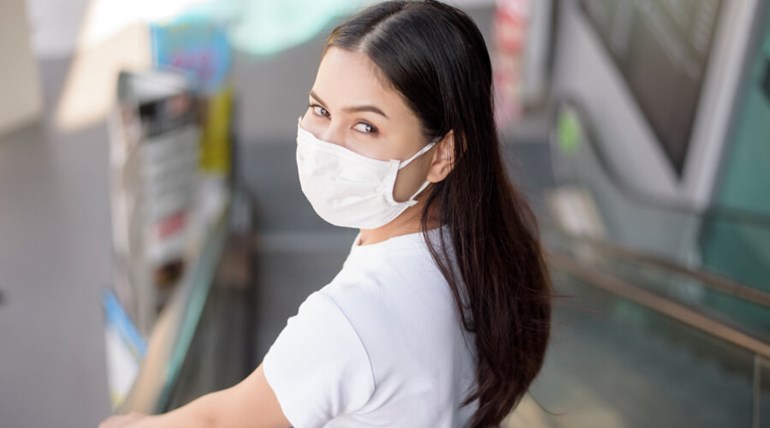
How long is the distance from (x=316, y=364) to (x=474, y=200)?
1.49ft

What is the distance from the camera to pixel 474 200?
1.65 m

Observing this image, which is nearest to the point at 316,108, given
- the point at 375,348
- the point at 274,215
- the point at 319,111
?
the point at 319,111

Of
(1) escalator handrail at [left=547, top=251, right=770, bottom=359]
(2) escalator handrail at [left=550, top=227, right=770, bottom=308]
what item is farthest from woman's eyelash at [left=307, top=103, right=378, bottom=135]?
(2) escalator handrail at [left=550, top=227, right=770, bottom=308]

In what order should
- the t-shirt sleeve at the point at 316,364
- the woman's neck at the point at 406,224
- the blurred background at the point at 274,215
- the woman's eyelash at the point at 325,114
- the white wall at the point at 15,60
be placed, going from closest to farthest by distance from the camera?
the t-shirt sleeve at the point at 316,364
the woman's eyelash at the point at 325,114
the woman's neck at the point at 406,224
the blurred background at the point at 274,215
the white wall at the point at 15,60

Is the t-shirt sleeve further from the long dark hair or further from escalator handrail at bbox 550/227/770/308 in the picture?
escalator handrail at bbox 550/227/770/308

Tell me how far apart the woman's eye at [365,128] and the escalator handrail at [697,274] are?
2394 millimetres

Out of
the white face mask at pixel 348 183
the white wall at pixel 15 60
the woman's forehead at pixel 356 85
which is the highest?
the woman's forehead at pixel 356 85

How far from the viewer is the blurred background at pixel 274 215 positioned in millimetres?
3490

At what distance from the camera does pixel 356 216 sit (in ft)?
5.41

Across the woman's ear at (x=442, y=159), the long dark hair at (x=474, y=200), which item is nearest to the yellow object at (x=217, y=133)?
the long dark hair at (x=474, y=200)

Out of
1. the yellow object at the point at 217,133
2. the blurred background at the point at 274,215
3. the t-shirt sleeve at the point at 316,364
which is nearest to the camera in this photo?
the t-shirt sleeve at the point at 316,364

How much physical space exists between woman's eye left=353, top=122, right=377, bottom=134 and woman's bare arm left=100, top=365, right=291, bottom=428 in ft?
1.41

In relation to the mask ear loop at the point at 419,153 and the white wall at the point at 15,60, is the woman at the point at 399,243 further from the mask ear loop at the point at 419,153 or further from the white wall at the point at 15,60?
the white wall at the point at 15,60

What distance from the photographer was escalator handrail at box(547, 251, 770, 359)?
3135mm
